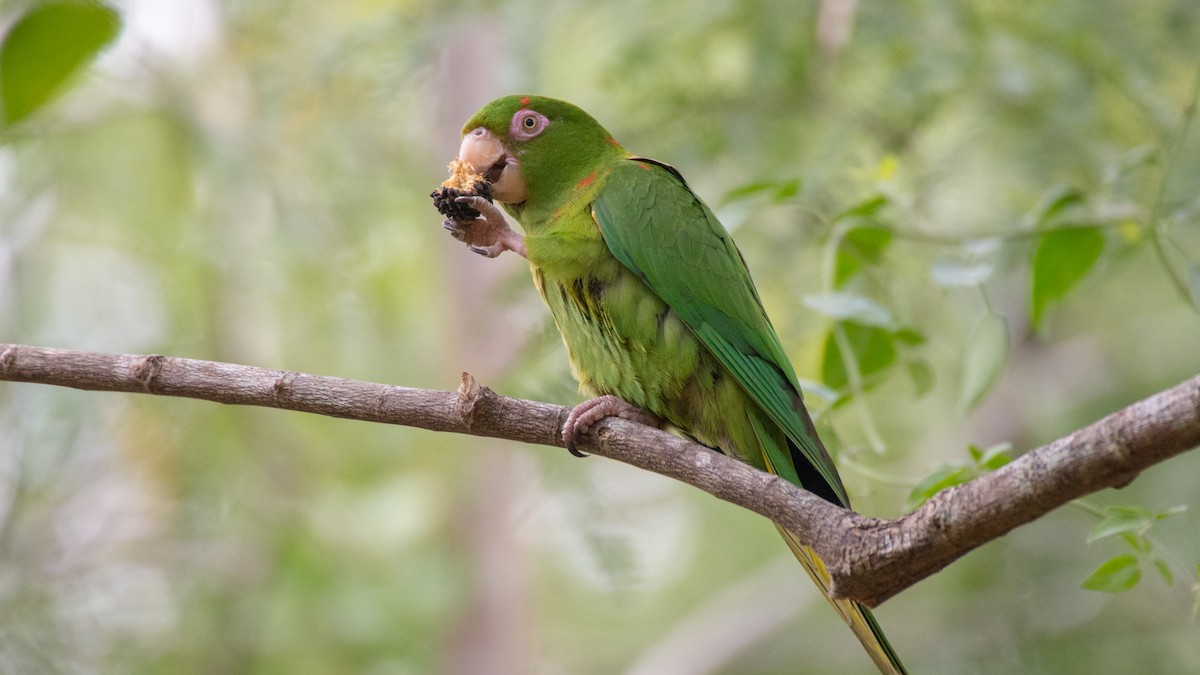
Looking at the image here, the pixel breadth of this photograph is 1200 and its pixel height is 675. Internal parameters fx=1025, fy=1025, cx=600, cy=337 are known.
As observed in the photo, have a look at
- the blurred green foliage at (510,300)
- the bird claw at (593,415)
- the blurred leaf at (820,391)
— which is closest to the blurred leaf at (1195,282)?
the blurred green foliage at (510,300)

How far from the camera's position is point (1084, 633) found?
3.62 meters

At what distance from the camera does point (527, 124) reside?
6.58 ft

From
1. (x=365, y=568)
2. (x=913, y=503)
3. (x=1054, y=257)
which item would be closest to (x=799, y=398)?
(x=913, y=503)

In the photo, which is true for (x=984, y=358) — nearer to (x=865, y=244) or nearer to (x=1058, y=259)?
(x=1058, y=259)

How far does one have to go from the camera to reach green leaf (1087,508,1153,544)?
4.14ft

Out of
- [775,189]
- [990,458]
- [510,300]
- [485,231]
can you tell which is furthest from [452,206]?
[990,458]

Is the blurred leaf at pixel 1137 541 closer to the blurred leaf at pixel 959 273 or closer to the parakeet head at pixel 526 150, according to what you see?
the blurred leaf at pixel 959 273

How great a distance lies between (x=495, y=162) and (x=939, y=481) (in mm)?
1047

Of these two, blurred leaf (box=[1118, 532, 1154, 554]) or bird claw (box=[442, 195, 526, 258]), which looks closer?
blurred leaf (box=[1118, 532, 1154, 554])

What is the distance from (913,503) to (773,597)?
7.86 ft

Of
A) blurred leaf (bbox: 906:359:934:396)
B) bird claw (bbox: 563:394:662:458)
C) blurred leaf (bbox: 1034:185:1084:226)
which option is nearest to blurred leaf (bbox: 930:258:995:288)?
blurred leaf (bbox: 1034:185:1084:226)

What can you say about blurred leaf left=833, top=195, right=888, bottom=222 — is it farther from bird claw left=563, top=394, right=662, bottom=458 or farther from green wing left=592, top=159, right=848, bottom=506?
bird claw left=563, top=394, right=662, bottom=458

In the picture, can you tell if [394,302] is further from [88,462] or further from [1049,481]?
[1049,481]

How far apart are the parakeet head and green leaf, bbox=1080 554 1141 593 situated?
1.13m
